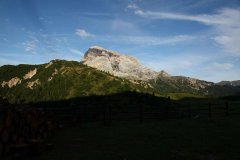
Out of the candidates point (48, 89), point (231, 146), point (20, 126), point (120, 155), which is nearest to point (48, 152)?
point (20, 126)

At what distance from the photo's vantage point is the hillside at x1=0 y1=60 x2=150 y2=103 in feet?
460

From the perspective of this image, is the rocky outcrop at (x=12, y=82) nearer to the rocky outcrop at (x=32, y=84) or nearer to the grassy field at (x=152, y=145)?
the rocky outcrop at (x=32, y=84)

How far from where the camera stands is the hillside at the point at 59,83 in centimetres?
14025

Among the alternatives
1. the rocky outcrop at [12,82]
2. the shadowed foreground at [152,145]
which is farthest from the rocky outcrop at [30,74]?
the shadowed foreground at [152,145]

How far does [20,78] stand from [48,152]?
19296 centimetres

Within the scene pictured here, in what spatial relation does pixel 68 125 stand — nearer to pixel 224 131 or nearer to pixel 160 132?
pixel 160 132

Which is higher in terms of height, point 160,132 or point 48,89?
point 48,89

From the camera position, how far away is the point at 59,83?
510 feet

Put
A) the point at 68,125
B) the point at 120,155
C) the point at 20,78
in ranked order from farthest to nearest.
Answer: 1. the point at 20,78
2. the point at 68,125
3. the point at 120,155

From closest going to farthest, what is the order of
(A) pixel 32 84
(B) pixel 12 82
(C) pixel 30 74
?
(A) pixel 32 84 < (C) pixel 30 74 < (B) pixel 12 82

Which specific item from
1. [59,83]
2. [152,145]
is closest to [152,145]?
[152,145]

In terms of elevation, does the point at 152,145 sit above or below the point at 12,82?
below

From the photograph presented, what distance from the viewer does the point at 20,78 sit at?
196250 millimetres

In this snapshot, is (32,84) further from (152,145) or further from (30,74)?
(152,145)
